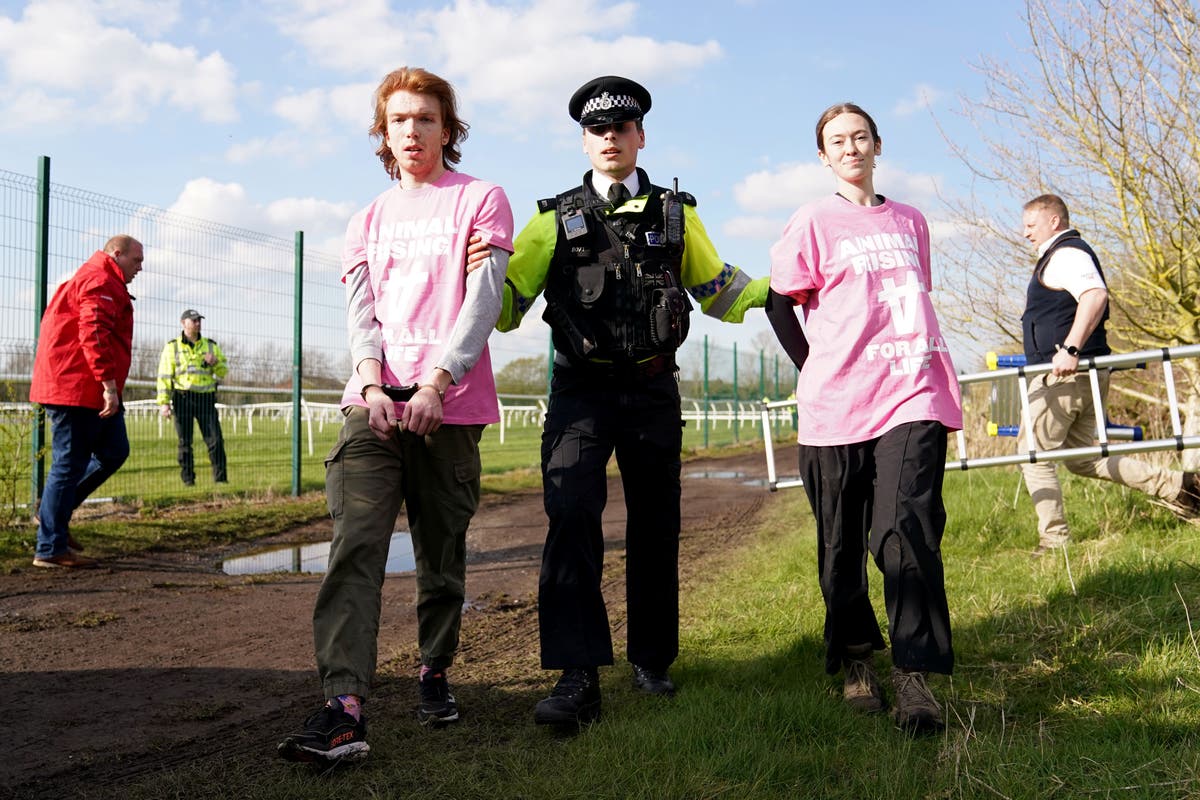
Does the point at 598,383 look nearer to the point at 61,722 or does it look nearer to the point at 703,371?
the point at 61,722

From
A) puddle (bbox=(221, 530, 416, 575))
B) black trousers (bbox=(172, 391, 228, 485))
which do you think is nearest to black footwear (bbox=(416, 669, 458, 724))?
puddle (bbox=(221, 530, 416, 575))

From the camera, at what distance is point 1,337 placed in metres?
7.65

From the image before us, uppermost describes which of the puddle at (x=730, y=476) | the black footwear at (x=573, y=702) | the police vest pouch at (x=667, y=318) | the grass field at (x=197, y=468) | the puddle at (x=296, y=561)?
the police vest pouch at (x=667, y=318)

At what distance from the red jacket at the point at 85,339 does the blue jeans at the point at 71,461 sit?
124 mm

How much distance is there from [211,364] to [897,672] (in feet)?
29.7

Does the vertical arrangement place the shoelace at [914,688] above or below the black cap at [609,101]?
below

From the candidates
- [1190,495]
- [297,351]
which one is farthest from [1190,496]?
[297,351]

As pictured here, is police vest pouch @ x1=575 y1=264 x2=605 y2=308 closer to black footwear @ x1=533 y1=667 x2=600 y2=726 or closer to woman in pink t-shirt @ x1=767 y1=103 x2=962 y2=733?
woman in pink t-shirt @ x1=767 y1=103 x2=962 y2=733

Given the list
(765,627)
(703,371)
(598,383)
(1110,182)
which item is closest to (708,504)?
(1110,182)

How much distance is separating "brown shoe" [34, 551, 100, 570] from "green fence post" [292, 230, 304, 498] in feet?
12.7

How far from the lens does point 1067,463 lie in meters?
6.02

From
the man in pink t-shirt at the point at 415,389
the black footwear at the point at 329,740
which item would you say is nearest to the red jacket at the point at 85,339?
the man in pink t-shirt at the point at 415,389

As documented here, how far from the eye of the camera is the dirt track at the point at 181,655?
3250mm

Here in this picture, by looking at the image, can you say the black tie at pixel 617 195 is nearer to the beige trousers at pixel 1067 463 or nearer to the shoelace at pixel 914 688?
the shoelace at pixel 914 688
